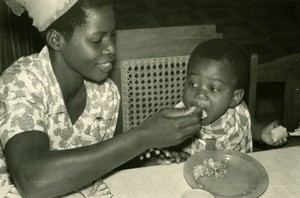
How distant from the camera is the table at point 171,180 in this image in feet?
5.28

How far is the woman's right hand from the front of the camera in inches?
60.5

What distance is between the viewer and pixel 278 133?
6.81 ft

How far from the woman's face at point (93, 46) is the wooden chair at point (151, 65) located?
298 mm

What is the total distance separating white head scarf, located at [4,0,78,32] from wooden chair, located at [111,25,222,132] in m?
0.42

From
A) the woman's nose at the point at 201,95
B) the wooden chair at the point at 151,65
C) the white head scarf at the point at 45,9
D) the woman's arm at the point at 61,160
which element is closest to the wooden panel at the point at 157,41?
the wooden chair at the point at 151,65

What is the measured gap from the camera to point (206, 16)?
6070 mm

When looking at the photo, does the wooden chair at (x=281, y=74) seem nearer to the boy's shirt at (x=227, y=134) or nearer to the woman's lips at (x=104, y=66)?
the boy's shirt at (x=227, y=134)

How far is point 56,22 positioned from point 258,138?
1.25m

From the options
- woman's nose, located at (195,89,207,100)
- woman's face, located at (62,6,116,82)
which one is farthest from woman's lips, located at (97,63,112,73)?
woman's nose, located at (195,89,207,100)

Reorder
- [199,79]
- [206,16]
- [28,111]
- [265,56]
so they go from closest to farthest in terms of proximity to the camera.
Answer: [28,111]
[199,79]
[265,56]
[206,16]

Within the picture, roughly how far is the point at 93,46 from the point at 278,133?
1.02 m

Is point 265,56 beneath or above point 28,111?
beneath

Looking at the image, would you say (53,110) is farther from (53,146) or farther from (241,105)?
(241,105)

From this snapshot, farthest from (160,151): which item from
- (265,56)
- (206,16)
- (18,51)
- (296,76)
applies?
(206,16)
